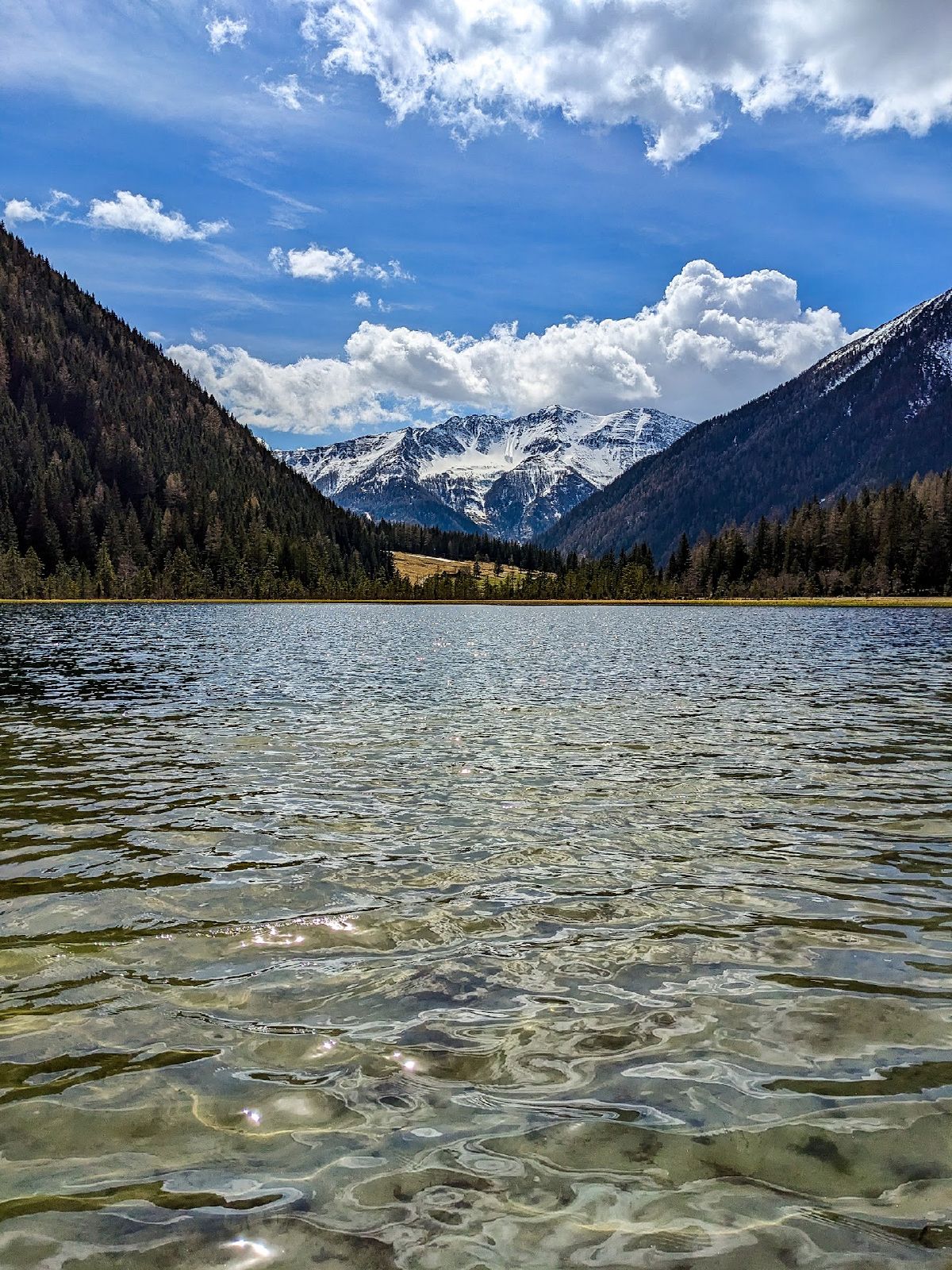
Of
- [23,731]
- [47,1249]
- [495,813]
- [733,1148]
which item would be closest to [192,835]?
[495,813]

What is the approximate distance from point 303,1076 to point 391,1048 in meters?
0.94

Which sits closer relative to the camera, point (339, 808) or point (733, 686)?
point (339, 808)

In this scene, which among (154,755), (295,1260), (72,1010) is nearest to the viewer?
(295,1260)

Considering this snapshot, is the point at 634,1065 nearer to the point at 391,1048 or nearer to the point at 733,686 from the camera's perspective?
the point at 391,1048

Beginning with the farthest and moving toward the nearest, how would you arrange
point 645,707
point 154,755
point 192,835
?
point 645,707
point 154,755
point 192,835

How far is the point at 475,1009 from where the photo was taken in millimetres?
8594

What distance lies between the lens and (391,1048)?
7754mm

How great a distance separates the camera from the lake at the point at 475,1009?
543 centimetres

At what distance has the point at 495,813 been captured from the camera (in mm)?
16766

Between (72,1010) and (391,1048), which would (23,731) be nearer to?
(72,1010)

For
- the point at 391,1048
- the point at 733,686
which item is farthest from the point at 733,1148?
the point at 733,686

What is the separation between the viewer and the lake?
5.43 m

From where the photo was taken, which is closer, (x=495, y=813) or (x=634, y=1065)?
(x=634, y=1065)

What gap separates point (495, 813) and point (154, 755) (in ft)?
39.4
